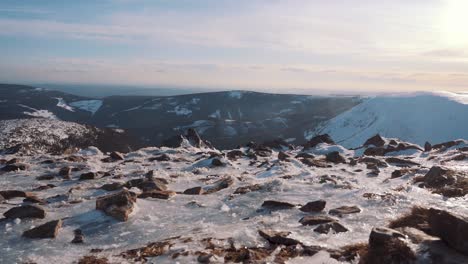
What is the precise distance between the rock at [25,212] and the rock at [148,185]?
4888mm

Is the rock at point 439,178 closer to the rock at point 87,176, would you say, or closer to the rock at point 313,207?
the rock at point 313,207

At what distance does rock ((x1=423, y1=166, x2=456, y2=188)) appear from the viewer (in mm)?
17281

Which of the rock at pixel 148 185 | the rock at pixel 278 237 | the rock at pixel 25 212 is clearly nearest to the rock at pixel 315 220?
the rock at pixel 278 237

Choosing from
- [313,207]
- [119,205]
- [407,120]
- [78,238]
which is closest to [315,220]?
[313,207]

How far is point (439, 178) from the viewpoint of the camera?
1777 cm

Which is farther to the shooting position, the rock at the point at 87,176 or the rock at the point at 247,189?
the rock at the point at 87,176

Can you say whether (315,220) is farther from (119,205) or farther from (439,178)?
(439,178)

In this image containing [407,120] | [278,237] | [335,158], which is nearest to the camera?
[278,237]

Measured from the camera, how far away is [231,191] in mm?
18500

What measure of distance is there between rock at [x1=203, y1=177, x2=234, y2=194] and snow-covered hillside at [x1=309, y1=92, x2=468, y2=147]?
112299 millimetres

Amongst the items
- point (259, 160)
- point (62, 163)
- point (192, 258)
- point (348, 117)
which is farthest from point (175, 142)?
point (348, 117)

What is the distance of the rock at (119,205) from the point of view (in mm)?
13648

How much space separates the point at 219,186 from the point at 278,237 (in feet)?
29.7

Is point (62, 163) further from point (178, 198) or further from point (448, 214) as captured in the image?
point (448, 214)
